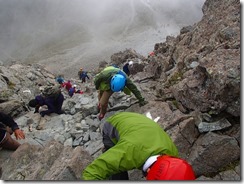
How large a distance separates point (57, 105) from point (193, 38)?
840 centimetres

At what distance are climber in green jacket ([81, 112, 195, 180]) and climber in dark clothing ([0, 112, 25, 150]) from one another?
4303 mm

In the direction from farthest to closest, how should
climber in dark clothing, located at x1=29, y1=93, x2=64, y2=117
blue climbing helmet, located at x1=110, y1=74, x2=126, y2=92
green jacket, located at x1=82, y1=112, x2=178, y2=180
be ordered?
1. climber in dark clothing, located at x1=29, y1=93, x2=64, y2=117
2. blue climbing helmet, located at x1=110, y1=74, x2=126, y2=92
3. green jacket, located at x1=82, y1=112, x2=178, y2=180

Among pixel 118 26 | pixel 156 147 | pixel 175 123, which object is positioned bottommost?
pixel 175 123

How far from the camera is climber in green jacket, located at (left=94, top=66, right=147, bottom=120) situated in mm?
10211

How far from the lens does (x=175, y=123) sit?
9.07m

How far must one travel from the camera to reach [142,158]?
17.0 ft

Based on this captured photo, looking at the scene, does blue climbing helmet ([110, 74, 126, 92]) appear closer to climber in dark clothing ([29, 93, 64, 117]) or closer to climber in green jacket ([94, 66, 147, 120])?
climber in green jacket ([94, 66, 147, 120])

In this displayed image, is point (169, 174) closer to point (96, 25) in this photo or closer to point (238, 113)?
point (238, 113)

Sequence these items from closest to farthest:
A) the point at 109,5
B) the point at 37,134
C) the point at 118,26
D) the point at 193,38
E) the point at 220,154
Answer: the point at 220,154 < the point at 37,134 < the point at 193,38 < the point at 118,26 < the point at 109,5

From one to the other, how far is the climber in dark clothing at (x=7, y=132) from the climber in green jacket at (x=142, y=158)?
430cm

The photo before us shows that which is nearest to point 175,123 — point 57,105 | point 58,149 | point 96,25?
point 58,149

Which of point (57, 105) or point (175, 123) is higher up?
point (57, 105)

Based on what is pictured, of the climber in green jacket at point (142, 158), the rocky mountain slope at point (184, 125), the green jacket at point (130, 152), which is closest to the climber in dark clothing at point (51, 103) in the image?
the rocky mountain slope at point (184, 125)

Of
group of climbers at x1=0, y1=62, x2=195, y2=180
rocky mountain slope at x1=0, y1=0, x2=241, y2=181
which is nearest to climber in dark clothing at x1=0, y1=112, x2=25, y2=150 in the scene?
rocky mountain slope at x1=0, y1=0, x2=241, y2=181
